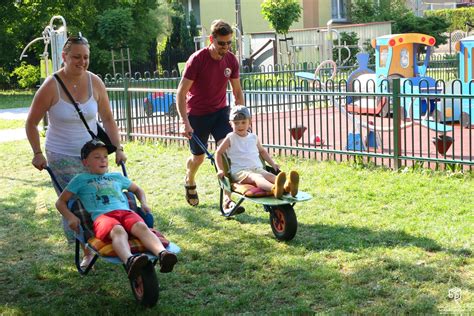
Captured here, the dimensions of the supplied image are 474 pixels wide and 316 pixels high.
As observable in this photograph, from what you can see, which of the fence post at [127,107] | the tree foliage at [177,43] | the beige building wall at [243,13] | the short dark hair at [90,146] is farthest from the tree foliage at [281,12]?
the short dark hair at [90,146]

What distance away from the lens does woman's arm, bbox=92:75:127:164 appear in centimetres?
585

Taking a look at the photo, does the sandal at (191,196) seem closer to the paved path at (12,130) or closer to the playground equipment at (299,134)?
the playground equipment at (299,134)

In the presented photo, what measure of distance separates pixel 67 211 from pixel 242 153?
85.0 inches

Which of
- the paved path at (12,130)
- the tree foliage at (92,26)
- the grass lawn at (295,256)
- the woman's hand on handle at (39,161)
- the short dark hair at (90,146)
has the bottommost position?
the grass lawn at (295,256)

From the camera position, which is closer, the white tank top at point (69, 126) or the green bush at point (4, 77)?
the white tank top at point (69, 126)

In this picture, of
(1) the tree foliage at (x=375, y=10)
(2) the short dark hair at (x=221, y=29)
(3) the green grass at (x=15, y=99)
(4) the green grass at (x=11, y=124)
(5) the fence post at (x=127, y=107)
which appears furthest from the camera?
(1) the tree foliage at (x=375, y=10)

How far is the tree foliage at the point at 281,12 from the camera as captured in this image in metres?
31.8

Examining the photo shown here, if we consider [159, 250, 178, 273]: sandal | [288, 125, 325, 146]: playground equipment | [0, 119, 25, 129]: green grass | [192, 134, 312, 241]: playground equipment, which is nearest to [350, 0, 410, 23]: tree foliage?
[0, 119, 25, 129]: green grass

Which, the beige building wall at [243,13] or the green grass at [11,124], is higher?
the beige building wall at [243,13]

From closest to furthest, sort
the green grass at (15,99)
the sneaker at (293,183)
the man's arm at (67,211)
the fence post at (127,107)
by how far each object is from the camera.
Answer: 1. the man's arm at (67,211)
2. the sneaker at (293,183)
3. the fence post at (127,107)
4. the green grass at (15,99)

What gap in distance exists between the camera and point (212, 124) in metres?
7.79

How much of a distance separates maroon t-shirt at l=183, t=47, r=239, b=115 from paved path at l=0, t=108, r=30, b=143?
26.4ft

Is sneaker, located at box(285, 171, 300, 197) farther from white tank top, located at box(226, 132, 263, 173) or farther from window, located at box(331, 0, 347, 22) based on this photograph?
window, located at box(331, 0, 347, 22)

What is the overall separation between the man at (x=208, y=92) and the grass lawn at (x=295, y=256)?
32.0 inches
